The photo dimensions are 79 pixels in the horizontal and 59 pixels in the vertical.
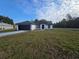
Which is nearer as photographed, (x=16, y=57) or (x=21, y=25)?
(x=16, y=57)

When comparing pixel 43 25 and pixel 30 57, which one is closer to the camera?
pixel 30 57

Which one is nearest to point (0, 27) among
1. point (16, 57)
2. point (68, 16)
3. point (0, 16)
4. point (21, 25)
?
point (21, 25)

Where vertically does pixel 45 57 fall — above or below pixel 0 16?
below

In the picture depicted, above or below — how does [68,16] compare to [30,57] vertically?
above

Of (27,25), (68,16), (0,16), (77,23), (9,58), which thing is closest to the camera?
(9,58)

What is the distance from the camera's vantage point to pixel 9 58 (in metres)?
7.29

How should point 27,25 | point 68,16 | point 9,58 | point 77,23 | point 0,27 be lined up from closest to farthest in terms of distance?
point 9,58, point 27,25, point 0,27, point 77,23, point 68,16

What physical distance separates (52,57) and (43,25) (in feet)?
158

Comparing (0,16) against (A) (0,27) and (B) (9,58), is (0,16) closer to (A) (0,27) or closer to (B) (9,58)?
(A) (0,27)

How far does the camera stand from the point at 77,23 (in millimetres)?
67375

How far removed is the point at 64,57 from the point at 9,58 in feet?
10.5

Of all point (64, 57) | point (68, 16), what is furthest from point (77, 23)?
point (64, 57)

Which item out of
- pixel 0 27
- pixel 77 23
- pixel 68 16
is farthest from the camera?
pixel 68 16

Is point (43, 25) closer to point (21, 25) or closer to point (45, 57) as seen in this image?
point (21, 25)
